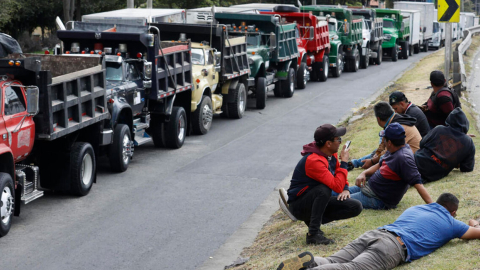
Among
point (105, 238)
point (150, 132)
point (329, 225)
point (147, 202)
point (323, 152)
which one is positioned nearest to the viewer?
point (323, 152)

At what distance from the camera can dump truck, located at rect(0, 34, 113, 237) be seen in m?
8.86

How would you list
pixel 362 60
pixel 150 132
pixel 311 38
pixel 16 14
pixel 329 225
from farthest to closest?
pixel 16 14, pixel 362 60, pixel 311 38, pixel 150 132, pixel 329 225

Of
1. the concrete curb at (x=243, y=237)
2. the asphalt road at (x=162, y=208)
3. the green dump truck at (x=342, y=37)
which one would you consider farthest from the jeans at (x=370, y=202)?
the green dump truck at (x=342, y=37)

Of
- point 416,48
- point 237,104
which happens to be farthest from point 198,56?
point 416,48

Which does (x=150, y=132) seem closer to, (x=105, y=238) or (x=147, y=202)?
(x=147, y=202)

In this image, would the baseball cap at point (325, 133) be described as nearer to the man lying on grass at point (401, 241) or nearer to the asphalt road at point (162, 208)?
the man lying on grass at point (401, 241)

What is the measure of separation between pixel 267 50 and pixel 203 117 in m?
5.75

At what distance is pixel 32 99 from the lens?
8914 mm

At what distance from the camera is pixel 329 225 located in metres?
7.95

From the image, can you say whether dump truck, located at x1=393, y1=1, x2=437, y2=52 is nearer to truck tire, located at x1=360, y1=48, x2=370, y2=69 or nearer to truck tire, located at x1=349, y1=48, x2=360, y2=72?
truck tire, located at x1=360, y1=48, x2=370, y2=69

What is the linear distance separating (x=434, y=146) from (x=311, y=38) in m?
17.4

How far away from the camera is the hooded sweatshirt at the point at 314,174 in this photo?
6811mm

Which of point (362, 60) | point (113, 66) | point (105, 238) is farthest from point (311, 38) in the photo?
point (105, 238)

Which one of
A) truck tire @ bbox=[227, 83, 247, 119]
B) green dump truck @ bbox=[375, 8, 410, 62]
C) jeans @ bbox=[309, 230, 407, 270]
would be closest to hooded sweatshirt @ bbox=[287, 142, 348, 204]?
jeans @ bbox=[309, 230, 407, 270]
